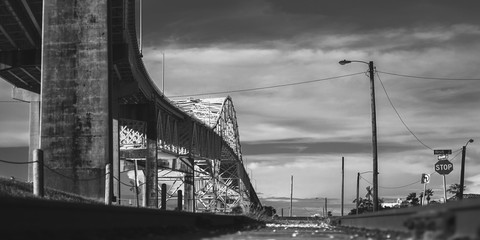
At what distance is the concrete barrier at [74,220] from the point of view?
10086 millimetres

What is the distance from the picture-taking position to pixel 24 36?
1715 inches

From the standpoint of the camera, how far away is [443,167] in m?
56.8

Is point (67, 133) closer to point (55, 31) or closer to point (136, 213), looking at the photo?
point (55, 31)

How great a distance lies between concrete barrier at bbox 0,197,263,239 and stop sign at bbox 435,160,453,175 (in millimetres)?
40254

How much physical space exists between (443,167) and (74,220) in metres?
48.7

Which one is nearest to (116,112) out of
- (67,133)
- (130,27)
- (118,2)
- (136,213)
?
(130,27)

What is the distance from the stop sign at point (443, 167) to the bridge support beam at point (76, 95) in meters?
32.3

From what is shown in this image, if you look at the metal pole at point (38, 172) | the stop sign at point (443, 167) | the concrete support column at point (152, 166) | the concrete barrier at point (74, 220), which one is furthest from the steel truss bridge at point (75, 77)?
the stop sign at point (443, 167)

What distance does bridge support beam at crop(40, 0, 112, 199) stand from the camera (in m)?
34.3

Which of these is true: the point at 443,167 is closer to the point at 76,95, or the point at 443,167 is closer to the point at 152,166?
the point at 152,166

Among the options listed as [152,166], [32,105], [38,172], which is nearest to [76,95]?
[38,172]

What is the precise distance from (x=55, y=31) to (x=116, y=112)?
57.4ft

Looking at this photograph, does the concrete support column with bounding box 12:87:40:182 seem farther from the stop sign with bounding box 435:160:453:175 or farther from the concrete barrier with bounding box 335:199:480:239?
the concrete barrier with bounding box 335:199:480:239

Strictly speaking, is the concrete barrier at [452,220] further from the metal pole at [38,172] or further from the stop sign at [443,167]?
the stop sign at [443,167]
